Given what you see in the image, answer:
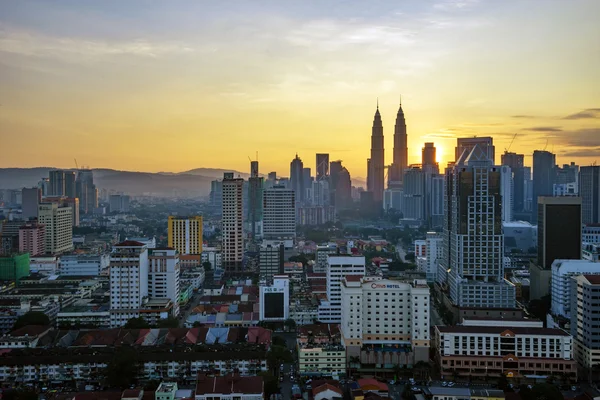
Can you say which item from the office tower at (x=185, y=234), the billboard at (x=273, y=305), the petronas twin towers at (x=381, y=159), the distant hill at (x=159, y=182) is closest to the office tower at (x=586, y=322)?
the billboard at (x=273, y=305)

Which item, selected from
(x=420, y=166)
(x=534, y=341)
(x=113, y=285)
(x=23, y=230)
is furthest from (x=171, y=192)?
(x=534, y=341)

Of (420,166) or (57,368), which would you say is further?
(420,166)

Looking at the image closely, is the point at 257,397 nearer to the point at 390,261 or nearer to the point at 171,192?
the point at 390,261

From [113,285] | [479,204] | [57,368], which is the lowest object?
[57,368]

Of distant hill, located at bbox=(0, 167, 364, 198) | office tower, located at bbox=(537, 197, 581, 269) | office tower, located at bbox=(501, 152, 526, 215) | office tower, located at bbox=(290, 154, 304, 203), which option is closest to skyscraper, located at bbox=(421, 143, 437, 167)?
office tower, located at bbox=(290, 154, 304, 203)

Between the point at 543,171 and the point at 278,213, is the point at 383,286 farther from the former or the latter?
the point at 543,171

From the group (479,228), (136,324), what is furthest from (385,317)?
(136,324)
